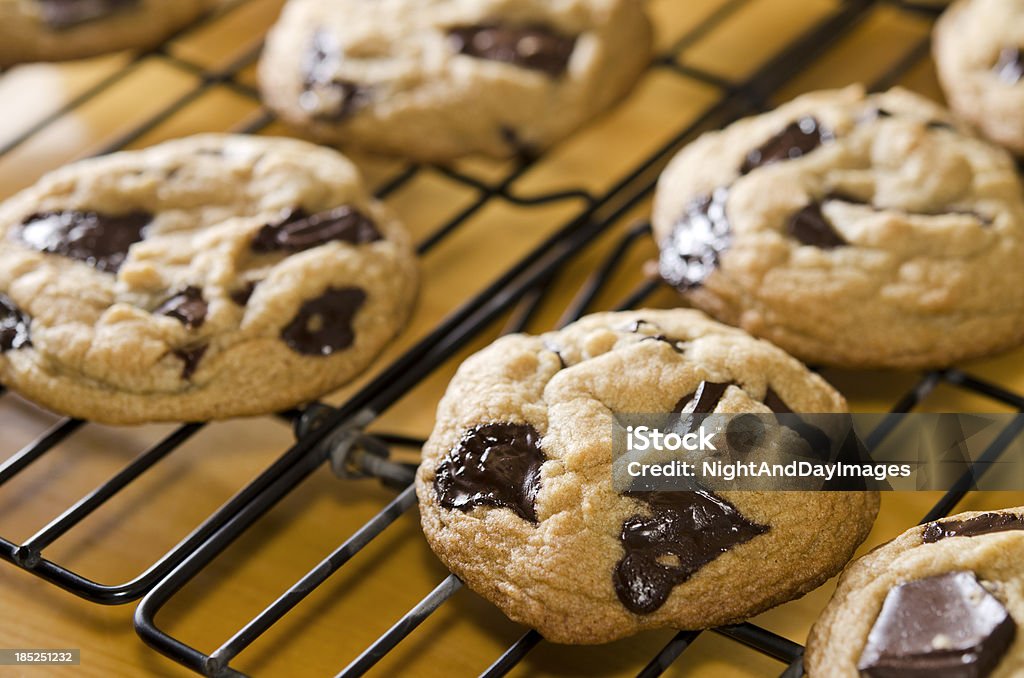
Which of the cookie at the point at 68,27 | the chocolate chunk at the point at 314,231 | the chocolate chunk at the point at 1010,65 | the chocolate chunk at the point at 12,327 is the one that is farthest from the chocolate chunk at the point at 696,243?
the cookie at the point at 68,27

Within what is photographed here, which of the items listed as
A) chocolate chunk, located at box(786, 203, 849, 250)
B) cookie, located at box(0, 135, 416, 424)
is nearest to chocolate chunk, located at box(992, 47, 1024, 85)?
chocolate chunk, located at box(786, 203, 849, 250)

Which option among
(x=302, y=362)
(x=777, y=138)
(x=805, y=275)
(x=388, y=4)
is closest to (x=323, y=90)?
(x=388, y=4)

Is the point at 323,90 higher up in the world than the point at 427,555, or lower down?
higher up

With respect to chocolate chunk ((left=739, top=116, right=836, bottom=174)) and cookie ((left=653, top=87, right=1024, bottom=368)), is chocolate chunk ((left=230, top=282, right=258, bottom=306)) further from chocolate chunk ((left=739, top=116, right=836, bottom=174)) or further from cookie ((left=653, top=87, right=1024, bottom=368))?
chocolate chunk ((left=739, top=116, right=836, bottom=174))

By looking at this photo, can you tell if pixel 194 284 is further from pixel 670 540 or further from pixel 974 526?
pixel 974 526

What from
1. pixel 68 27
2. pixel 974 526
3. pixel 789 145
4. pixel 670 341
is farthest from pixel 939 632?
pixel 68 27

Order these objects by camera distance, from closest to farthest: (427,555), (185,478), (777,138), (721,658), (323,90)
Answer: (721,658), (427,555), (185,478), (777,138), (323,90)

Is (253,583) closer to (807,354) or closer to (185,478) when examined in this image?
(185,478)
